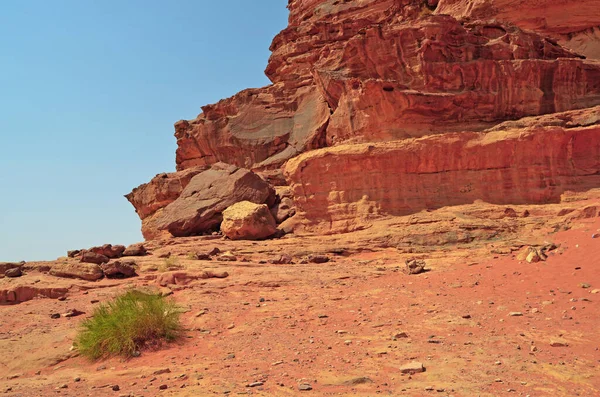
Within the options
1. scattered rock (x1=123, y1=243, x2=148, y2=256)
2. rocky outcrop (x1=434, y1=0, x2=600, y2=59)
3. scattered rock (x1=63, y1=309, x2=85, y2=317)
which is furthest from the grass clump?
rocky outcrop (x1=434, y1=0, x2=600, y2=59)

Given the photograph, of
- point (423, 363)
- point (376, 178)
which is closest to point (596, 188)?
point (376, 178)

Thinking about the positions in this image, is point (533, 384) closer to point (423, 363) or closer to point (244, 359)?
point (423, 363)

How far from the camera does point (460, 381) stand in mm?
4699

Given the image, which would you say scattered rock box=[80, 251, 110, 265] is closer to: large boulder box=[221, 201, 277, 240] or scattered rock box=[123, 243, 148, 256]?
scattered rock box=[123, 243, 148, 256]

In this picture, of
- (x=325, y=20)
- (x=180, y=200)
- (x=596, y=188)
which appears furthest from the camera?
(x=325, y=20)

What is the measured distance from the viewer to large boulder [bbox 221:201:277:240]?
16.0 metres

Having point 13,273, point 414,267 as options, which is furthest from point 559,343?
point 13,273

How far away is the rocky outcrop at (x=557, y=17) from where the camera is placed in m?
25.5

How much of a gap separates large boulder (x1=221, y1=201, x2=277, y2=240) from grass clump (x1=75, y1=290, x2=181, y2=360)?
839 centimetres

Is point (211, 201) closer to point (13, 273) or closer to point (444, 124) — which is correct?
point (13, 273)

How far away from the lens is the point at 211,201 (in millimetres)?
18891

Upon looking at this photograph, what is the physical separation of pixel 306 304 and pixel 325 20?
98.5ft

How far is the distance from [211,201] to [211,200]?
0.08 metres

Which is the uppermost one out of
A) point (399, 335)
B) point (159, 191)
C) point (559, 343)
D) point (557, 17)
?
point (557, 17)
